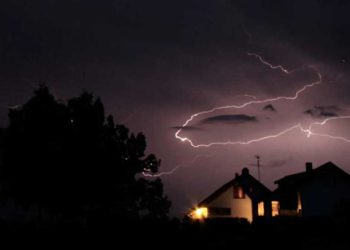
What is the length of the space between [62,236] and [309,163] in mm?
31904

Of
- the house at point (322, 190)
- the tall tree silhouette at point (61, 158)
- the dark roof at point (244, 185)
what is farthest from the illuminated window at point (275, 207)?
the tall tree silhouette at point (61, 158)

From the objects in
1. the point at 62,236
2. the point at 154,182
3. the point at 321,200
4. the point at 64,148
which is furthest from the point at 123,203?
the point at 62,236

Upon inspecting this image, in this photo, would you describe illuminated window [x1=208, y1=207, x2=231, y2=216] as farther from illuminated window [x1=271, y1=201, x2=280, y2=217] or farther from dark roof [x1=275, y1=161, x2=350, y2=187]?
dark roof [x1=275, y1=161, x2=350, y2=187]

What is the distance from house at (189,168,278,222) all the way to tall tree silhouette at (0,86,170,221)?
47.9ft

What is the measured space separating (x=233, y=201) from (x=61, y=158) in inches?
842

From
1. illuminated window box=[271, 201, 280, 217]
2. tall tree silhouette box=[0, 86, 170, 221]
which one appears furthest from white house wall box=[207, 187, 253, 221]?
tall tree silhouette box=[0, 86, 170, 221]

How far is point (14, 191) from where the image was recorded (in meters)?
32.0

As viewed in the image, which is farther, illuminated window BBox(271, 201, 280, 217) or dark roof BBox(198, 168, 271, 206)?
dark roof BBox(198, 168, 271, 206)

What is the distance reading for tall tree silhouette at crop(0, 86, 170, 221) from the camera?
3189cm

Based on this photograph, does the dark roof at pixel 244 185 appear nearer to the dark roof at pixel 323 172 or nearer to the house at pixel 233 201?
the house at pixel 233 201

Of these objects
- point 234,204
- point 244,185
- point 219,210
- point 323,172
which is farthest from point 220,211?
point 323,172

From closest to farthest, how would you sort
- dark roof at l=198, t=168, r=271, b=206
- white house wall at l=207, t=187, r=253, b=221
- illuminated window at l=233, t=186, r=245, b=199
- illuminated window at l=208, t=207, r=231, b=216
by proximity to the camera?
dark roof at l=198, t=168, r=271, b=206, white house wall at l=207, t=187, r=253, b=221, illuminated window at l=208, t=207, r=231, b=216, illuminated window at l=233, t=186, r=245, b=199

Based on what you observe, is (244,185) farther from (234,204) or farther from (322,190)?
(322,190)

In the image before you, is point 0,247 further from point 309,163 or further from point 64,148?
point 309,163
